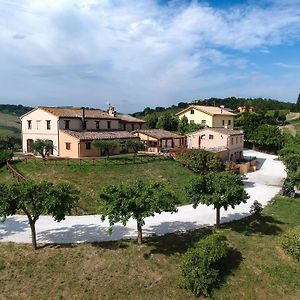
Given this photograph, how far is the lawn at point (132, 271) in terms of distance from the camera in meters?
16.4

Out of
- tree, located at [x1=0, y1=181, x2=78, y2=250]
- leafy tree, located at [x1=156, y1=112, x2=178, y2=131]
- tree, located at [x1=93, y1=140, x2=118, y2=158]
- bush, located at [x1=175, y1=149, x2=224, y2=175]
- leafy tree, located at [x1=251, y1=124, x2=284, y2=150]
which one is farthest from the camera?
leafy tree, located at [x1=156, y1=112, x2=178, y2=131]

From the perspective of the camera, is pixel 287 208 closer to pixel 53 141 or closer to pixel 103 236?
pixel 103 236

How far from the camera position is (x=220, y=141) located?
47750 millimetres

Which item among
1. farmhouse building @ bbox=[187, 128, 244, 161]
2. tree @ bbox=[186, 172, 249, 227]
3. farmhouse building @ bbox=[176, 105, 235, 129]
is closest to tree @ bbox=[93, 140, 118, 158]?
farmhouse building @ bbox=[187, 128, 244, 161]

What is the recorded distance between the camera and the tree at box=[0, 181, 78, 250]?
18.1 metres

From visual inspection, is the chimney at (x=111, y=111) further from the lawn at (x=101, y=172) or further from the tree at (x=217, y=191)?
the tree at (x=217, y=191)

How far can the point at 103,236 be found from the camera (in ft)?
69.3

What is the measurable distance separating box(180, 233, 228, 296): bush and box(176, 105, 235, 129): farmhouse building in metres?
46.4

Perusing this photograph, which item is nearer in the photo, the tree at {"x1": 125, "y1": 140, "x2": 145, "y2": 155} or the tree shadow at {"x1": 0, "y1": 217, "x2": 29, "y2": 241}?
the tree shadow at {"x1": 0, "y1": 217, "x2": 29, "y2": 241}

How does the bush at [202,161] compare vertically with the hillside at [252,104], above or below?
below

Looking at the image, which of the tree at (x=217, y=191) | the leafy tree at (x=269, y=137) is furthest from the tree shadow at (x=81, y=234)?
the leafy tree at (x=269, y=137)

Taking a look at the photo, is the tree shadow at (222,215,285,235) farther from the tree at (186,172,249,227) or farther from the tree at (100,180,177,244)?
the tree at (100,180,177,244)

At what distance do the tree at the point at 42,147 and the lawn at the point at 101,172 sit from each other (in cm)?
281

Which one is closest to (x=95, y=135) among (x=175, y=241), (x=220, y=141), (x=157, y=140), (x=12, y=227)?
(x=157, y=140)
